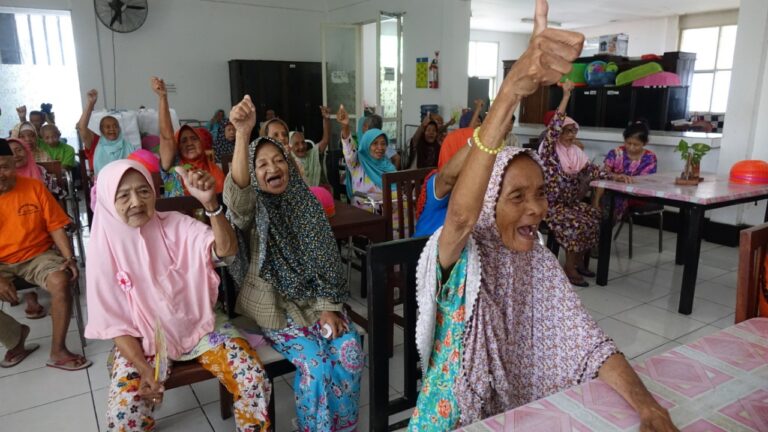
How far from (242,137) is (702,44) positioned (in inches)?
441

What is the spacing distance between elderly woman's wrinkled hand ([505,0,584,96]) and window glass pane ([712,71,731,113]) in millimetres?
11094

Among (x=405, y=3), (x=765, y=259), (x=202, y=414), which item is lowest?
(x=202, y=414)

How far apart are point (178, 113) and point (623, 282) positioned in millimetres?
6159

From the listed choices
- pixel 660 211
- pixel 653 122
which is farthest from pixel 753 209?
pixel 653 122

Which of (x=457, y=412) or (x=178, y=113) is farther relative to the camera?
(x=178, y=113)

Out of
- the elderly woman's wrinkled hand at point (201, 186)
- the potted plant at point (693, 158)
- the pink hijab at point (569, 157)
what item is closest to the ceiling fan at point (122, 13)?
the pink hijab at point (569, 157)

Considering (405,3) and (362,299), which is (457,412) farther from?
(405,3)

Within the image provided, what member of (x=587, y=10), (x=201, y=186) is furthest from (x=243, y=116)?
(x=587, y=10)

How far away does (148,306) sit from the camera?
1.75 metres

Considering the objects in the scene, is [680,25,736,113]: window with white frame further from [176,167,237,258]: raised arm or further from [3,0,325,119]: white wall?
[176,167,237,258]: raised arm

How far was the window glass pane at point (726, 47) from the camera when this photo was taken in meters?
9.59

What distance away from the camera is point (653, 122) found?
5828 millimetres

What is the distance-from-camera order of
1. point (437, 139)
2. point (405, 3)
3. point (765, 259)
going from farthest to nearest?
point (405, 3) < point (437, 139) < point (765, 259)

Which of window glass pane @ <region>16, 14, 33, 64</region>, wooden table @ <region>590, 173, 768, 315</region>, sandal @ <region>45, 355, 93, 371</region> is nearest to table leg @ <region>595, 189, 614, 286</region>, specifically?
wooden table @ <region>590, 173, 768, 315</region>
